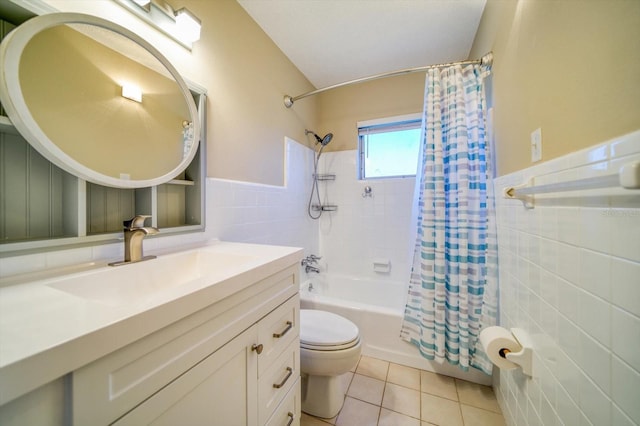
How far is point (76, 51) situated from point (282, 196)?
1.32 metres

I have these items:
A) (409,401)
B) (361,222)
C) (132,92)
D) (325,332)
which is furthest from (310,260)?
(132,92)

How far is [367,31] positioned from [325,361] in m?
2.18

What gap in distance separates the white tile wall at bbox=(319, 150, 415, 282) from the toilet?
1.07 meters

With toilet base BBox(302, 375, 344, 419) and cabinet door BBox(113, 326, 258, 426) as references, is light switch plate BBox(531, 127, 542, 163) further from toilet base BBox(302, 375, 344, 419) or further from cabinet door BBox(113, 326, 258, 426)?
toilet base BBox(302, 375, 344, 419)

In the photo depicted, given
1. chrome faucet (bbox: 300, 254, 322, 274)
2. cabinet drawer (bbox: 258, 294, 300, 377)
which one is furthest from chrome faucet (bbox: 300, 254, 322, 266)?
cabinet drawer (bbox: 258, 294, 300, 377)

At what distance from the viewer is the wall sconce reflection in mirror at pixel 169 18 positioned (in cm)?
94

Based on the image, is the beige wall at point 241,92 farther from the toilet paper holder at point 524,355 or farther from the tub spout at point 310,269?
the toilet paper holder at point 524,355

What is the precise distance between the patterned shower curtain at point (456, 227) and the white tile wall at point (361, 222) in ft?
2.16

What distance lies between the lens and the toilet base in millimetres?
1258

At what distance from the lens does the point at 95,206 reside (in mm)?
842

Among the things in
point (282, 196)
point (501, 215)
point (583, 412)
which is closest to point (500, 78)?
point (501, 215)

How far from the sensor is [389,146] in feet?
7.92

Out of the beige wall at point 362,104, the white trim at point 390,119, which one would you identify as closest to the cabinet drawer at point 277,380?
the beige wall at point 362,104

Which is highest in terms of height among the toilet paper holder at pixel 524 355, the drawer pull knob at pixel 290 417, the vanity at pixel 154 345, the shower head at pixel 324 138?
the shower head at pixel 324 138
